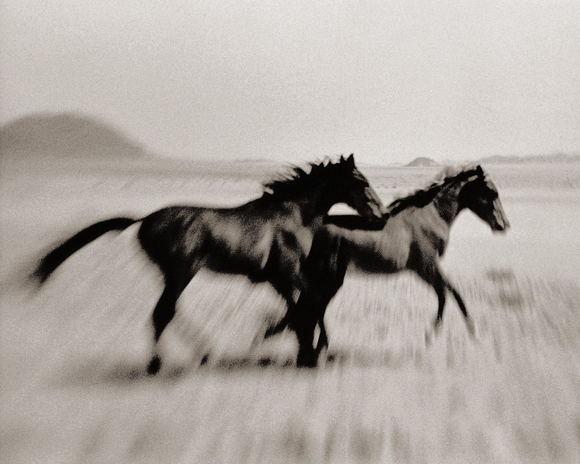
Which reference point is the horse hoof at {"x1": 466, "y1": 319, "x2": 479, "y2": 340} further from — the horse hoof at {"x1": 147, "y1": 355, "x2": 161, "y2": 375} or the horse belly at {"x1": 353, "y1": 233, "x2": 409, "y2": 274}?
the horse hoof at {"x1": 147, "y1": 355, "x2": 161, "y2": 375}

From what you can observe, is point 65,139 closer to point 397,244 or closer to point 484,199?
point 397,244

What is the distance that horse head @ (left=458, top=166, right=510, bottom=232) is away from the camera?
70.6 inches

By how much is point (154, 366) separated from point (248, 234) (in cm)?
54

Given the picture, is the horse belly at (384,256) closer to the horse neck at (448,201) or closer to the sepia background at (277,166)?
the sepia background at (277,166)

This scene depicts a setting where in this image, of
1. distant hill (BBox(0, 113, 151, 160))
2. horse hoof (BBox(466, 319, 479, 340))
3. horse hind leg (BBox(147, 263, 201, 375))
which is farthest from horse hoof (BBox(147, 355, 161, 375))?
horse hoof (BBox(466, 319, 479, 340))

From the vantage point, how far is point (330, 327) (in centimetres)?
179

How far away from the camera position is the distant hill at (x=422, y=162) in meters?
1.96

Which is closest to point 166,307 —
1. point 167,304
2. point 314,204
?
point 167,304

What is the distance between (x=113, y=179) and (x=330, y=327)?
1083 mm

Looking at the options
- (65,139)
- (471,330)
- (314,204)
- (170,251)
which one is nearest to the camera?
(170,251)

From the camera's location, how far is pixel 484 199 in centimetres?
180

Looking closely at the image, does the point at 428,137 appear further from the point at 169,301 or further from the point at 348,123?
the point at 169,301

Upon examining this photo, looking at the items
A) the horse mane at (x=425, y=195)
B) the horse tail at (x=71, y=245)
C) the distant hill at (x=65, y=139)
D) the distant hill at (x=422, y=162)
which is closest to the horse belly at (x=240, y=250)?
the horse tail at (x=71, y=245)

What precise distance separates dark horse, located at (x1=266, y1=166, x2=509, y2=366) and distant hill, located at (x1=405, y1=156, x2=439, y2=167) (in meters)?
0.12
